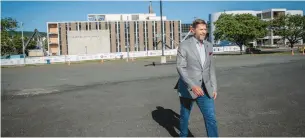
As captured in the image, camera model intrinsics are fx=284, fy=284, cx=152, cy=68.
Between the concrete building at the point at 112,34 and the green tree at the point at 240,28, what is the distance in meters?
40.4

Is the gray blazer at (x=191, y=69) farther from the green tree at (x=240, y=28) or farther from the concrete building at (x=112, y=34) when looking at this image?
the concrete building at (x=112, y=34)

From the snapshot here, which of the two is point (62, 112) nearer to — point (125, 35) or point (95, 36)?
point (95, 36)

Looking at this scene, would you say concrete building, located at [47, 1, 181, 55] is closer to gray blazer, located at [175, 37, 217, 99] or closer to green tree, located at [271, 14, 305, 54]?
green tree, located at [271, 14, 305, 54]

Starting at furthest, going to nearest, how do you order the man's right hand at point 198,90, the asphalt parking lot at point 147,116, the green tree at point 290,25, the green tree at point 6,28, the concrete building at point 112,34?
the concrete building at point 112,34 < the green tree at point 290,25 < the green tree at point 6,28 < the asphalt parking lot at point 147,116 < the man's right hand at point 198,90

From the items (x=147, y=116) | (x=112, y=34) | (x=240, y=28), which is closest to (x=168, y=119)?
(x=147, y=116)

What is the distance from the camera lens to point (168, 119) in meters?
5.62

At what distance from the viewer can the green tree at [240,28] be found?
4712 cm

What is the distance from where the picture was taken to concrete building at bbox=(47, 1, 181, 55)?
80.7 metres

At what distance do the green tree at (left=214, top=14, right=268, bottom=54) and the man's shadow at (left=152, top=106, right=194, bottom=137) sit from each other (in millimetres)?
43382

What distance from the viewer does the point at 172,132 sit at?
4684mm

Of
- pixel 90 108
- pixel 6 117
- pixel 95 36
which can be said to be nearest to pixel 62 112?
pixel 90 108

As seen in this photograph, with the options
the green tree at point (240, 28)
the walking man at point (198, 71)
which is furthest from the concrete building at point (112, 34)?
the walking man at point (198, 71)

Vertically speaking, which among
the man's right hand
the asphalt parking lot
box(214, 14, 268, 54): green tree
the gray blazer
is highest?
box(214, 14, 268, 54): green tree

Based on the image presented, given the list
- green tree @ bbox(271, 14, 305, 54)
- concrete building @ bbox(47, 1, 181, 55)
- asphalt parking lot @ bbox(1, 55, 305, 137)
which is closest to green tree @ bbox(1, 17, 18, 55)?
concrete building @ bbox(47, 1, 181, 55)
